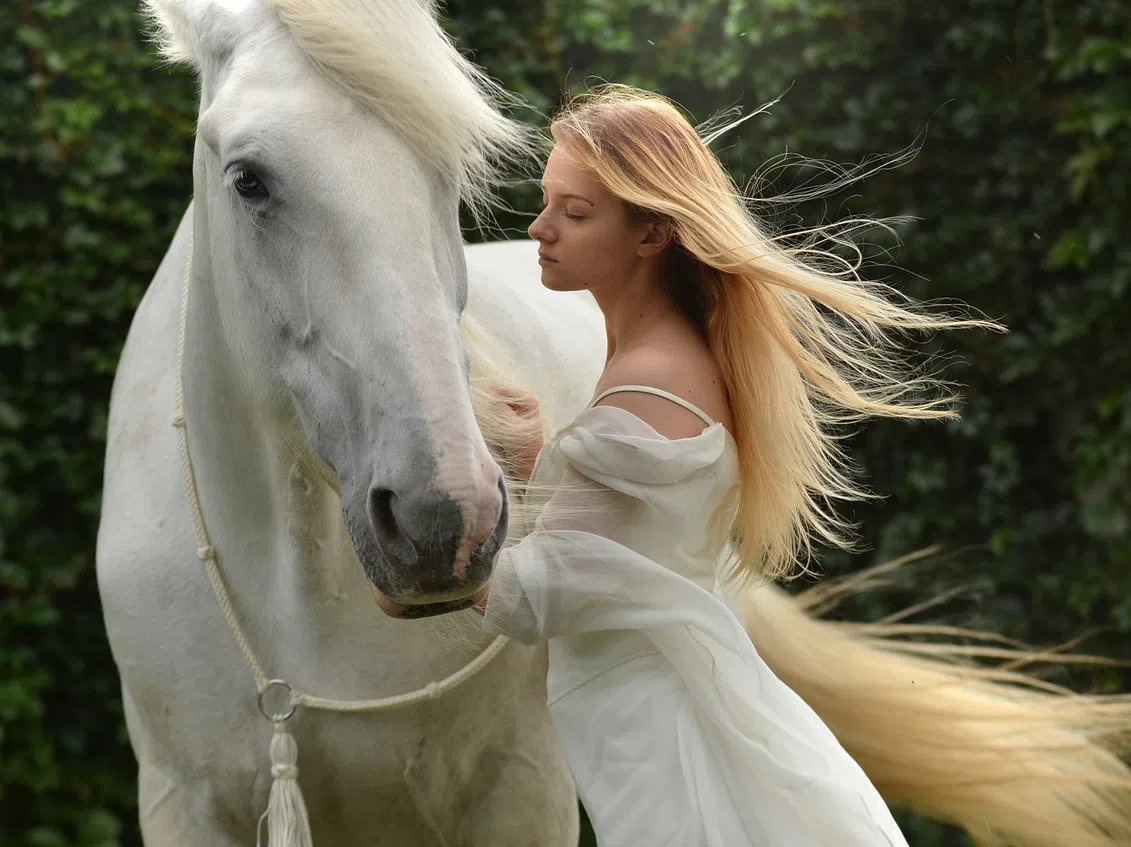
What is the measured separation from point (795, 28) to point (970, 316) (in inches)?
34.0

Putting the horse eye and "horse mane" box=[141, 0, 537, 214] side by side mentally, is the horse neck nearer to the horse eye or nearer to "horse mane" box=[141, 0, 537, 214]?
the horse eye

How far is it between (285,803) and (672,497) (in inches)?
24.3

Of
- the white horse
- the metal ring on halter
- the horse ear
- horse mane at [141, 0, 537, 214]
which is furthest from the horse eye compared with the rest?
the metal ring on halter

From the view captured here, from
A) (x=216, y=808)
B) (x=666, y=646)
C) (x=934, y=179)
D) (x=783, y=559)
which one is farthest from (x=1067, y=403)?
(x=216, y=808)

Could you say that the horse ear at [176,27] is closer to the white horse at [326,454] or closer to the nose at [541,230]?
the white horse at [326,454]

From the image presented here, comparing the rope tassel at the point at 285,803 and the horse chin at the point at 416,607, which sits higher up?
the horse chin at the point at 416,607

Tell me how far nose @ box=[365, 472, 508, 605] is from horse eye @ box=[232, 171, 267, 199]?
0.34 metres

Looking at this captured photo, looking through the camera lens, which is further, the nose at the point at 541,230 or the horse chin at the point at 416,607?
the nose at the point at 541,230

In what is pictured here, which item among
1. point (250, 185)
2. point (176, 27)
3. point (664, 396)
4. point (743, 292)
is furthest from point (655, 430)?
point (176, 27)

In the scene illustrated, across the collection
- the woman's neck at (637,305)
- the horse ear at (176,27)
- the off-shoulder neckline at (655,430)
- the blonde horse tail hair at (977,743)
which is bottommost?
the blonde horse tail hair at (977,743)

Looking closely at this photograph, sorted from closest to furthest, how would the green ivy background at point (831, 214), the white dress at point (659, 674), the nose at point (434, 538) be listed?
1. the nose at point (434, 538)
2. the white dress at point (659, 674)
3. the green ivy background at point (831, 214)

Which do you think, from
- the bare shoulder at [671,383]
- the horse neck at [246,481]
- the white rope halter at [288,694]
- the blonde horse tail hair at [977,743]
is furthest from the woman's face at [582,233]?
the blonde horse tail hair at [977,743]

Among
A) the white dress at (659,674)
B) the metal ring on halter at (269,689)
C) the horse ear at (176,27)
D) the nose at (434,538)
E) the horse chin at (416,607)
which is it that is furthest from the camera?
the metal ring on halter at (269,689)

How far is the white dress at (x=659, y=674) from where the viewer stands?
1.37 metres
